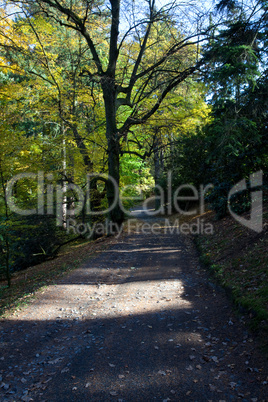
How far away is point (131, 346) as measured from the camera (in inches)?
174

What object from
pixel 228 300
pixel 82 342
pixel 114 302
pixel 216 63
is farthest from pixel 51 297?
pixel 216 63

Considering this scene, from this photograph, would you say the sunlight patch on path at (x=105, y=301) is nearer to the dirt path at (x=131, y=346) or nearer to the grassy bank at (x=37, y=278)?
the dirt path at (x=131, y=346)

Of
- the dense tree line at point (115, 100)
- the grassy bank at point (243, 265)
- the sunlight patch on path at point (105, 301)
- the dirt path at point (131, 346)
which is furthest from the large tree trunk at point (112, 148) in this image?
the sunlight patch on path at point (105, 301)

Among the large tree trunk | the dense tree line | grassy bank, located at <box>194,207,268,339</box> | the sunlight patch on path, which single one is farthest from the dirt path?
the large tree trunk

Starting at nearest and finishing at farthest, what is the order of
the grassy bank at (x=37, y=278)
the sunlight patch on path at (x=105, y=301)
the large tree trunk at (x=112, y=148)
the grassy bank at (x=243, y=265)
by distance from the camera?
the grassy bank at (x=243, y=265) → the sunlight patch on path at (x=105, y=301) → the grassy bank at (x=37, y=278) → the large tree trunk at (x=112, y=148)

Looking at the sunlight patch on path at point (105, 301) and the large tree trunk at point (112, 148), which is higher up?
the large tree trunk at point (112, 148)

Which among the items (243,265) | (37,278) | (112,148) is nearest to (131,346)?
(243,265)

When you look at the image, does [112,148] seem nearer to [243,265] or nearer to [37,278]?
[37,278]

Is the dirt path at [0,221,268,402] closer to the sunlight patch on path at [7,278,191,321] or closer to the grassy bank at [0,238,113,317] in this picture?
the sunlight patch on path at [7,278,191,321]

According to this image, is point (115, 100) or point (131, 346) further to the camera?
point (115, 100)

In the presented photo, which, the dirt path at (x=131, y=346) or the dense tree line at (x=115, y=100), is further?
the dense tree line at (x=115, y=100)

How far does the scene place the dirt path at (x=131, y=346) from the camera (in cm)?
338

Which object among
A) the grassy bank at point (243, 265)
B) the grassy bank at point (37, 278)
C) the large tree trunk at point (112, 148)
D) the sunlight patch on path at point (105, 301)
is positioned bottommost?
the grassy bank at point (37, 278)

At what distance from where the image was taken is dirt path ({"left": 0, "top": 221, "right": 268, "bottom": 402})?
11.1ft
